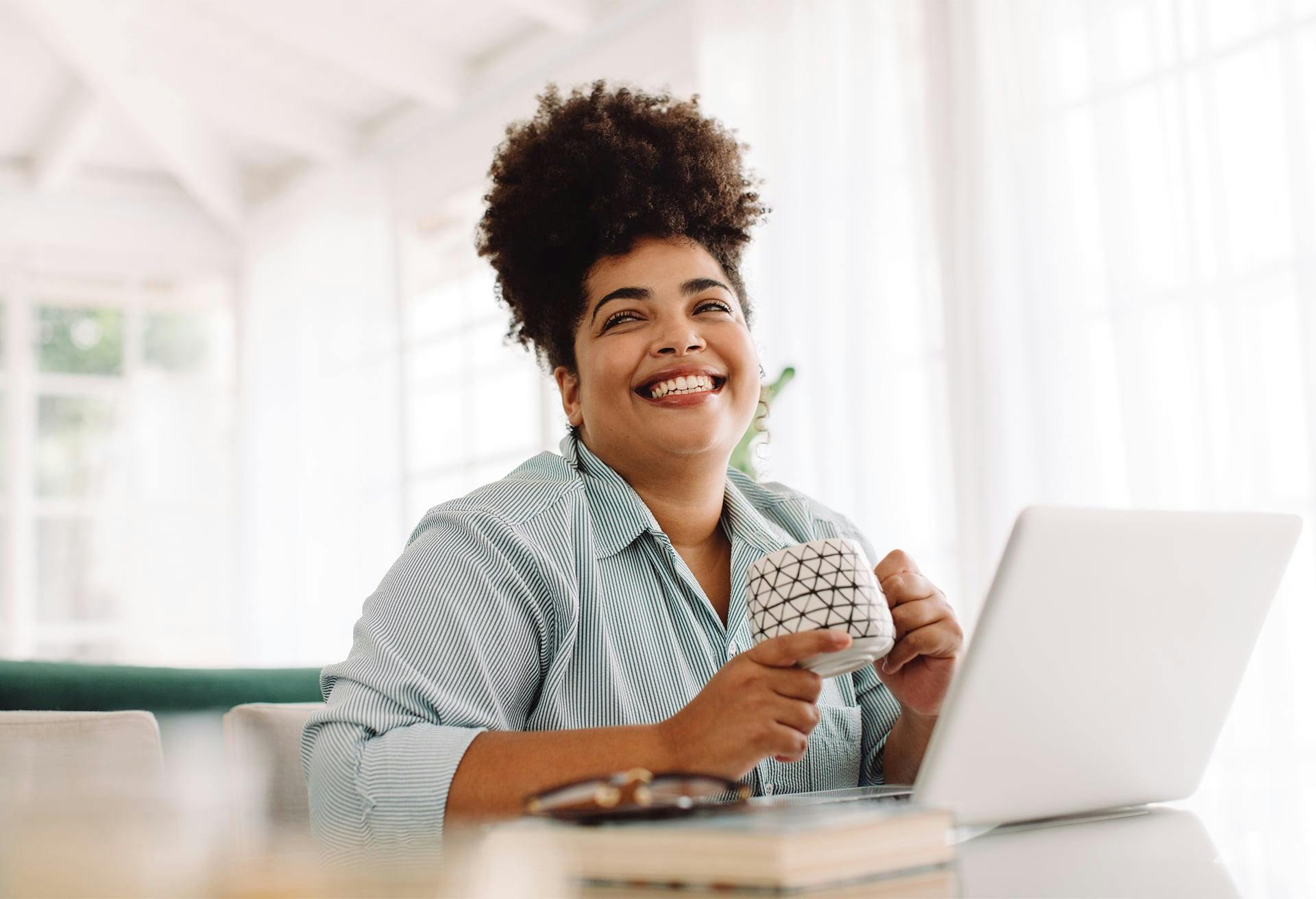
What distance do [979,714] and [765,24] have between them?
339 cm

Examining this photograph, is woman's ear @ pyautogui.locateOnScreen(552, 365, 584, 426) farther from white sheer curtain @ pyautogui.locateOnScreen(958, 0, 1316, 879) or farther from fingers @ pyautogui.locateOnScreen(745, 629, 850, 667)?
white sheer curtain @ pyautogui.locateOnScreen(958, 0, 1316, 879)

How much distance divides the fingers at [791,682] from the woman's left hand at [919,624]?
0.69 ft

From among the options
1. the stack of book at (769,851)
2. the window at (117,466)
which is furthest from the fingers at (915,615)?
the window at (117,466)

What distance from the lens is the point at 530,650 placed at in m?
1.30

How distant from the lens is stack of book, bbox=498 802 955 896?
59 cm

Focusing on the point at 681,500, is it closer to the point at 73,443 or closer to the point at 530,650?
the point at 530,650

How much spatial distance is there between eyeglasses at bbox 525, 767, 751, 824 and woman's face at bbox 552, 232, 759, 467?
2.65ft

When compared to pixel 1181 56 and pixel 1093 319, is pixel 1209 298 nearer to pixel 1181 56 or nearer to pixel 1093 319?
pixel 1093 319

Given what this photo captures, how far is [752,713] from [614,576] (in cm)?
45

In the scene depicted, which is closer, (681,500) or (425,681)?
(425,681)

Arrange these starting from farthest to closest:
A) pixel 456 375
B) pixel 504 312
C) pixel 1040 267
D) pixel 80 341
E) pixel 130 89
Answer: pixel 80 341 < pixel 456 375 < pixel 504 312 < pixel 130 89 < pixel 1040 267

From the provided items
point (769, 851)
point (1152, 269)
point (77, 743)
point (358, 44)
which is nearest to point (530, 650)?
point (77, 743)

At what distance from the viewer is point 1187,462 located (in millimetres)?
2824

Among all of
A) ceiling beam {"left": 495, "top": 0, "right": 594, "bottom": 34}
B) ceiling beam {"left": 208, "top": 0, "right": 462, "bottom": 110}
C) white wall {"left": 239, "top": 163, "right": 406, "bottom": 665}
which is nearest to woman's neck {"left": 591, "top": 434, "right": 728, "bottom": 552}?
ceiling beam {"left": 495, "top": 0, "right": 594, "bottom": 34}
